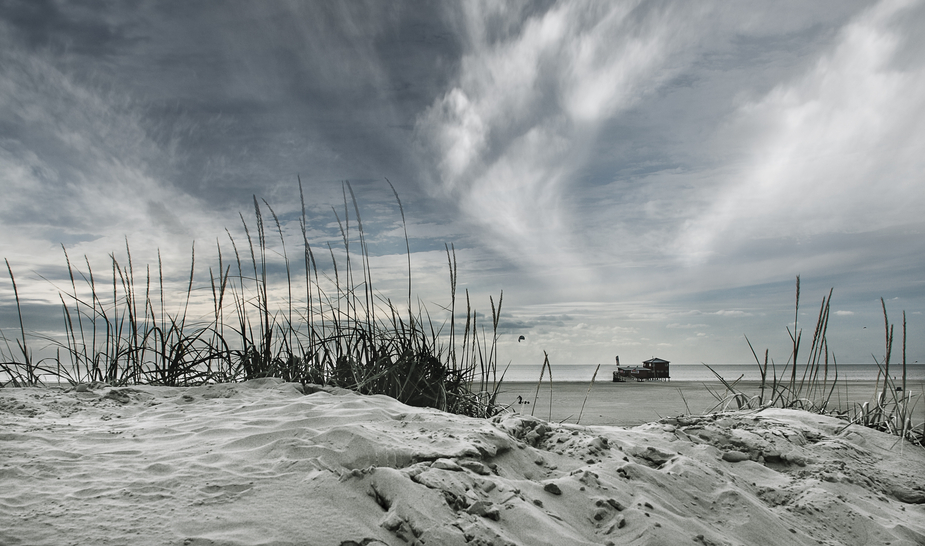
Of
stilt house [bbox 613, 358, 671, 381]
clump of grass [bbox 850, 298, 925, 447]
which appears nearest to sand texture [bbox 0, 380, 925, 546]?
clump of grass [bbox 850, 298, 925, 447]

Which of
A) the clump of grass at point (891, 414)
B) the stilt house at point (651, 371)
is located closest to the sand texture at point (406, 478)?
the clump of grass at point (891, 414)

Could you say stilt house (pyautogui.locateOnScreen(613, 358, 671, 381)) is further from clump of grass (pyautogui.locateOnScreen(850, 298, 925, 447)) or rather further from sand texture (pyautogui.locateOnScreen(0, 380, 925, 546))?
sand texture (pyautogui.locateOnScreen(0, 380, 925, 546))

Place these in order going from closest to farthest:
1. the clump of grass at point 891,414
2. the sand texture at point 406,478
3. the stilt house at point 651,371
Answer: the sand texture at point 406,478 < the clump of grass at point 891,414 < the stilt house at point 651,371

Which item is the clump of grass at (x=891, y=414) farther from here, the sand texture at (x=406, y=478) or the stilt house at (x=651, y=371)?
the stilt house at (x=651, y=371)

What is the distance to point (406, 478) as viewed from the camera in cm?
Result: 172

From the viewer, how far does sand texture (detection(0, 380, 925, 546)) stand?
4.91ft

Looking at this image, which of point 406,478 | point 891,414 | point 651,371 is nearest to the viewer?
point 406,478

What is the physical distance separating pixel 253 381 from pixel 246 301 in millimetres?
946

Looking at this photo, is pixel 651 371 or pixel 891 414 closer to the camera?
pixel 891 414

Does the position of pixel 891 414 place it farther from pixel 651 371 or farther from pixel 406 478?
pixel 651 371

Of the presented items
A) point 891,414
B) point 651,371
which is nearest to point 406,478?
point 891,414

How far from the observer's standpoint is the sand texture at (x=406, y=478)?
1.50 meters

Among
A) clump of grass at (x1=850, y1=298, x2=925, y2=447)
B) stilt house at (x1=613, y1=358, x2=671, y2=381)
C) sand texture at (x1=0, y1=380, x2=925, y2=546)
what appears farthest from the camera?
stilt house at (x1=613, y1=358, x2=671, y2=381)

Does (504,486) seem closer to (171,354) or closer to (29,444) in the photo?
(29,444)
